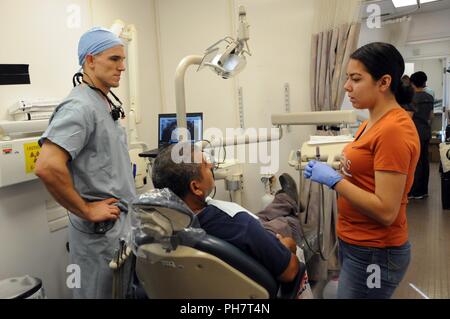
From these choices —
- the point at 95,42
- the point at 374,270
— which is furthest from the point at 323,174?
the point at 95,42

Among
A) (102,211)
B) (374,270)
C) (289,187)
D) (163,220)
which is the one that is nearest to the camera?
(163,220)

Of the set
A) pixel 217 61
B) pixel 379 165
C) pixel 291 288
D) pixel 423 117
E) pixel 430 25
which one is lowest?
pixel 291 288

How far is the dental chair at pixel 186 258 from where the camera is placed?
0.91 metres

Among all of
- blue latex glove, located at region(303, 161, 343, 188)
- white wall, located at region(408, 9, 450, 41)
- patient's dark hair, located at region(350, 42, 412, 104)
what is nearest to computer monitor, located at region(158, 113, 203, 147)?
blue latex glove, located at region(303, 161, 343, 188)

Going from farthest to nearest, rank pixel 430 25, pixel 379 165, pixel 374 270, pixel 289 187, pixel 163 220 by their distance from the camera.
Result: pixel 430 25 < pixel 289 187 < pixel 374 270 < pixel 379 165 < pixel 163 220

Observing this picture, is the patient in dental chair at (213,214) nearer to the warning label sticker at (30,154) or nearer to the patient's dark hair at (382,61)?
the patient's dark hair at (382,61)

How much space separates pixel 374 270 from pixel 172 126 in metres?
1.79

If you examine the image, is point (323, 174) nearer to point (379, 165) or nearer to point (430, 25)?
point (379, 165)

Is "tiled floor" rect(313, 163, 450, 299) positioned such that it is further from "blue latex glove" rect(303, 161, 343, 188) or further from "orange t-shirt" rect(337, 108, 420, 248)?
"blue latex glove" rect(303, 161, 343, 188)

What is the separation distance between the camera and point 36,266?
1931 millimetres

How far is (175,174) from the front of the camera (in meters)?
1.07

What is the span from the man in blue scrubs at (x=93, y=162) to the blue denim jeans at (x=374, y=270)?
0.87 m
